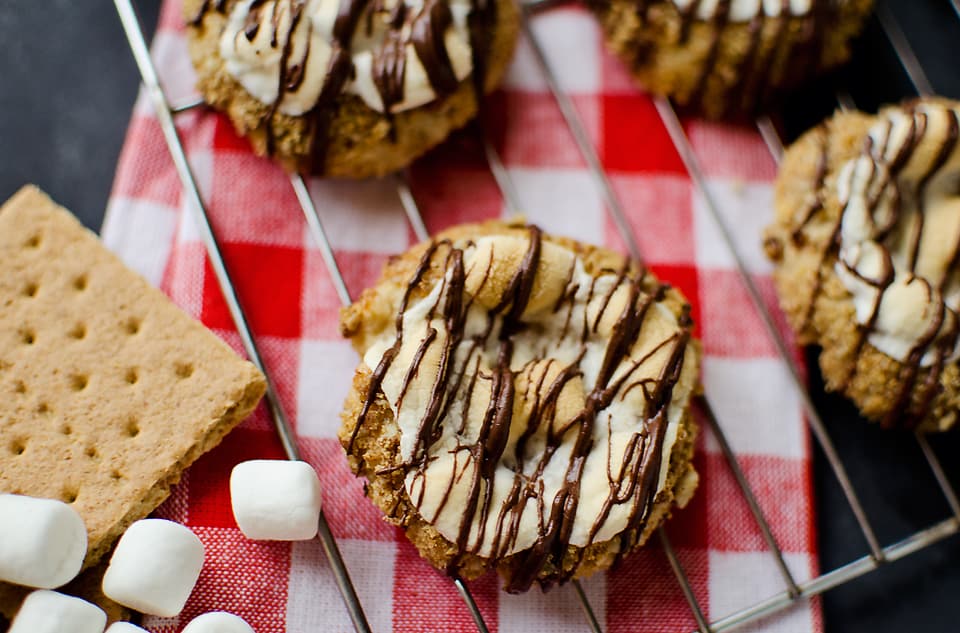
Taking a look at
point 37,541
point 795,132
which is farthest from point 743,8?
point 37,541

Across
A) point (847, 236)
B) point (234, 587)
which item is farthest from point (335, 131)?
point (847, 236)

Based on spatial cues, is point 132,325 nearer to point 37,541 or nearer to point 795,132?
point 37,541

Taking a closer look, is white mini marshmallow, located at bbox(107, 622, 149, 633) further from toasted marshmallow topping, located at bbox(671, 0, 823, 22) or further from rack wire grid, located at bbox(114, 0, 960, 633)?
toasted marshmallow topping, located at bbox(671, 0, 823, 22)

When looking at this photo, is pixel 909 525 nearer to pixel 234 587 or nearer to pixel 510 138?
pixel 510 138

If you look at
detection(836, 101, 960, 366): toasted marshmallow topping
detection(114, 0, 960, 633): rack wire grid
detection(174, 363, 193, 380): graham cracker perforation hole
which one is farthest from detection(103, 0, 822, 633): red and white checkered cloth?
detection(836, 101, 960, 366): toasted marshmallow topping

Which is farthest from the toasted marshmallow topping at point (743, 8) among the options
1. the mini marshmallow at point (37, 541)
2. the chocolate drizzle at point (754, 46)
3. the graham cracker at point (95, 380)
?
the mini marshmallow at point (37, 541)
